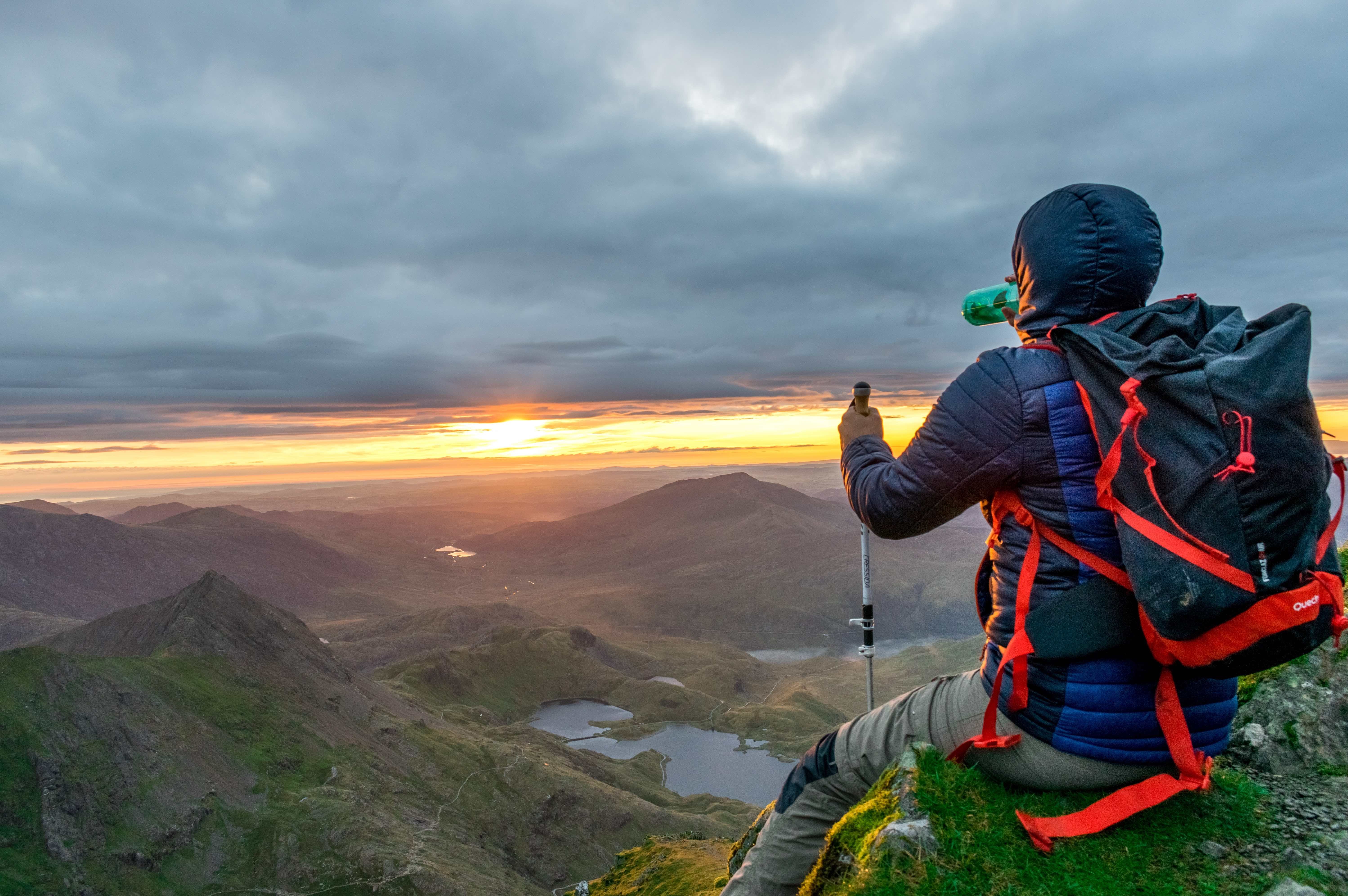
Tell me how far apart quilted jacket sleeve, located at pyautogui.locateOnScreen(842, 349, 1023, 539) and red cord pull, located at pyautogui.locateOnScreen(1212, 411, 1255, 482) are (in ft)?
2.79

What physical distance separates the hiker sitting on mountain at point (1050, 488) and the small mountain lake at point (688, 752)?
3515 inches

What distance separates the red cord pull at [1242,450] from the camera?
2.92m

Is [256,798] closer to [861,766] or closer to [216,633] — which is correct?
[216,633]

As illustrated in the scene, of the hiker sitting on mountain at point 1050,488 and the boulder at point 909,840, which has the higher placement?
the hiker sitting on mountain at point 1050,488

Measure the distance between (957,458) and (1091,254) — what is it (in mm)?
1384

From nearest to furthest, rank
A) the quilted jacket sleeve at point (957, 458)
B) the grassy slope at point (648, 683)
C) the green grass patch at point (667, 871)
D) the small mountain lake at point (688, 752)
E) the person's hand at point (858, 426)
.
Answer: the quilted jacket sleeve at point (957, 458), the person's hand at point (858, 426), the green grass patch at point (667, 871), the small mountain lake at point (688, 752), the grassy slope at point (648, 683)

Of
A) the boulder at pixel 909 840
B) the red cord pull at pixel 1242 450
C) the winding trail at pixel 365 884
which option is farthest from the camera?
the winding trail at pixel 365 884

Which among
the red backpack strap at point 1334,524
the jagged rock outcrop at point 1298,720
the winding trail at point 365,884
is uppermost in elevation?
the red backpack strap at point 1334,524

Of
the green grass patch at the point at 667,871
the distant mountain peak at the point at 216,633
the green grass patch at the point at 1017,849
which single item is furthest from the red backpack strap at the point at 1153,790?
the distant mountain peak at the point at 216,633

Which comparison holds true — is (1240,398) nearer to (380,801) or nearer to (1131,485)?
(1131,485)

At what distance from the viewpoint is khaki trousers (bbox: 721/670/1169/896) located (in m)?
4.44

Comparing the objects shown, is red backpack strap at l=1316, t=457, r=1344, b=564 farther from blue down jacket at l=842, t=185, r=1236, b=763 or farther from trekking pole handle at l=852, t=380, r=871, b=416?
trekking pole handle at l=852, t=380, r=871, b=416

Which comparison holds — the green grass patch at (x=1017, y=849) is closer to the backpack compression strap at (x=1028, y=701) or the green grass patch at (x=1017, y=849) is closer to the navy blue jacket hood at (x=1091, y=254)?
the backpack compression strap at (x=1028, y=701)

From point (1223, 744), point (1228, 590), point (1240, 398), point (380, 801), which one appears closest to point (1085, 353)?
point (1240, 398)
